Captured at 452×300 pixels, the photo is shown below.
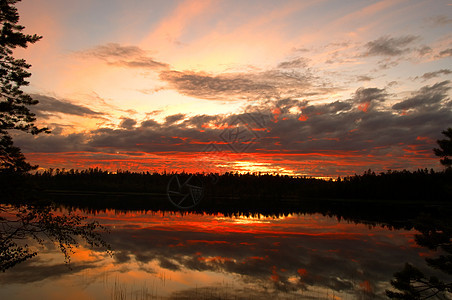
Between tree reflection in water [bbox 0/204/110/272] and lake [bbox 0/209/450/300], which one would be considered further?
lake [bbox 0/209/450/300]

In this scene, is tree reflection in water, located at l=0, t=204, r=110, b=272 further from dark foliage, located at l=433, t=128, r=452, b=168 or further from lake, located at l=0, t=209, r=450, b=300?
A: dark foliage, located at l=433, t=128, r=452, b=168

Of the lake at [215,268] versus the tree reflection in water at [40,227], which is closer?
the tree reflection in water at [40,227]

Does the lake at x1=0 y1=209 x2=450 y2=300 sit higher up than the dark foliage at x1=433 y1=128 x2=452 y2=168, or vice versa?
the dark foliage at x1=433 y1=128 x2=452 y2=168

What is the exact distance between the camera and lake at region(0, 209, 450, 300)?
19.6 metres

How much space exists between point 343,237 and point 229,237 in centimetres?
1584

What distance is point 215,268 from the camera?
2534 centimetres

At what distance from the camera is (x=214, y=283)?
2144 cm

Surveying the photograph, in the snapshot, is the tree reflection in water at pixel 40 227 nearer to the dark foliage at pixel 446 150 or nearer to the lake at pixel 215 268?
the lake at pixel 215 268

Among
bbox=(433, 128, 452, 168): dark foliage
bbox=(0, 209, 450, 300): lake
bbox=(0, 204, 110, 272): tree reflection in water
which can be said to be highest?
bbox=(433, 128, 452, 168): dark foliage

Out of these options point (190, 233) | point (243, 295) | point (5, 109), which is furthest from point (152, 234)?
point (5, 109)

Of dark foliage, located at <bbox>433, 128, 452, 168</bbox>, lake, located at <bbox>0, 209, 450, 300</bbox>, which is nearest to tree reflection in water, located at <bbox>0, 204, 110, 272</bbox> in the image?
lake, located at <bbox>0, 209, 450, 300</bbox>

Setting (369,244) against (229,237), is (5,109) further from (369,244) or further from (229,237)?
(369,244)

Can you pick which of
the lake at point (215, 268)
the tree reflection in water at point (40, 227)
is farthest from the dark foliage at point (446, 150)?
the tree reflection in water at point (40, 227)

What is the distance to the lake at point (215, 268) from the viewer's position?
19.6 meters
